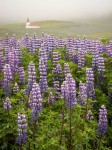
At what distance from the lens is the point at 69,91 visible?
7441 mm

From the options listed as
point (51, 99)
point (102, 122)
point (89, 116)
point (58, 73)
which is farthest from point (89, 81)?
point (58, 73)

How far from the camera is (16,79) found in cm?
1005

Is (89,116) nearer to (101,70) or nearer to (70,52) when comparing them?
(101,70)

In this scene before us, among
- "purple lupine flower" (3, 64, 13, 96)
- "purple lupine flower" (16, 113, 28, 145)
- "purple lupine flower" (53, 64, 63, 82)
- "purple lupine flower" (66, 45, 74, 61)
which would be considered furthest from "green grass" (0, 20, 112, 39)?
"purple lupine flower" (16, 113, 28, 145)

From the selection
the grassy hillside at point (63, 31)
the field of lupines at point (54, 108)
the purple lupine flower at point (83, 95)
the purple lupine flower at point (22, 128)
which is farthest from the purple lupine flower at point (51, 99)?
the grassy hillside at point (63, 31)

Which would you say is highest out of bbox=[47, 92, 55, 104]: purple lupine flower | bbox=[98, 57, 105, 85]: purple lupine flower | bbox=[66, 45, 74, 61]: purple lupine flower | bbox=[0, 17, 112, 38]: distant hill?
bbox=[66, 45, 74, 61]: purple lupine flower

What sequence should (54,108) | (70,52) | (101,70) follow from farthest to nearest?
(70,52), (101,70), (54,108)

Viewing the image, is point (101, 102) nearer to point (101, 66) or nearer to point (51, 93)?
point (101, 66)

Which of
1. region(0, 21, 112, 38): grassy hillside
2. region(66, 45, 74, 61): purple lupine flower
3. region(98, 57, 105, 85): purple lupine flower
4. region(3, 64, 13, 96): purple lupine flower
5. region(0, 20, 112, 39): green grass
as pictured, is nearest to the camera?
region(3, 64, 13, 96): purple lupine flower

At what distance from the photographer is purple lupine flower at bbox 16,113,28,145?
23.3 ft

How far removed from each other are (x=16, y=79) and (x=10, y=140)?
7.28 ft

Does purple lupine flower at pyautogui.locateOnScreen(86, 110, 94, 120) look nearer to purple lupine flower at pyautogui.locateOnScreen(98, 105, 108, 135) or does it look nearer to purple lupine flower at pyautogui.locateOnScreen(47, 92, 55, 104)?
purple lupine flower at pyautogui.locateOnScreen(98, 105, 108, 135)

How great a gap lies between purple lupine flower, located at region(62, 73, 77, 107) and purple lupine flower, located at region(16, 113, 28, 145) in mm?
1002

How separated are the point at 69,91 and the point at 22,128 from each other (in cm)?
120
